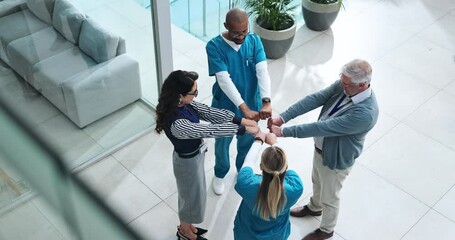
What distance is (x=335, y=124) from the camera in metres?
3.45

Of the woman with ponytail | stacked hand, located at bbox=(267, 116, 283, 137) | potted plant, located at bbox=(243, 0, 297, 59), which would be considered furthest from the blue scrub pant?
potted plant, located at bbox=(243, 0, 297, 59)

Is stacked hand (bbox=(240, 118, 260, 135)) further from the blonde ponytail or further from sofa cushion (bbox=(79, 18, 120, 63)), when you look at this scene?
sofa cushion (bbox=(79, 18, 120, 63))

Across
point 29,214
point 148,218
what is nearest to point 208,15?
point 148,218

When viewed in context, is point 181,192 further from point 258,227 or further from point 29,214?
point 29,214

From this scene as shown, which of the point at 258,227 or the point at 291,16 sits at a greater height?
the point at 258,227

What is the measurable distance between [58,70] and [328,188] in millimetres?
2357

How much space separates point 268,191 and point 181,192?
3.48 feet

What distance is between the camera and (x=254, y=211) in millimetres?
3180

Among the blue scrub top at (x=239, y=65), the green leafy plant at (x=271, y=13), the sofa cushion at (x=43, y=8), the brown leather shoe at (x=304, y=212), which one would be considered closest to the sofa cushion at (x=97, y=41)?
the sofa cushion at (x=43, y=8)

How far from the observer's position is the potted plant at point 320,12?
6.57m

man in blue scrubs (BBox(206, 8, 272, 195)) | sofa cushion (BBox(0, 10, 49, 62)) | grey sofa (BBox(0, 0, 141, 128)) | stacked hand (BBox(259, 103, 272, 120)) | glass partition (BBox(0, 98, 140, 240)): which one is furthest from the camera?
grey sofa (BBox(0, 0, 141, 128))

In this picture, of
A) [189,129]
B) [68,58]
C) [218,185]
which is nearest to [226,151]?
[218,185]

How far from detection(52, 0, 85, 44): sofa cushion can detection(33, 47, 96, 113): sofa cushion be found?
0.40 feet

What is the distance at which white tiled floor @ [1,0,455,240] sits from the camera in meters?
4.52
